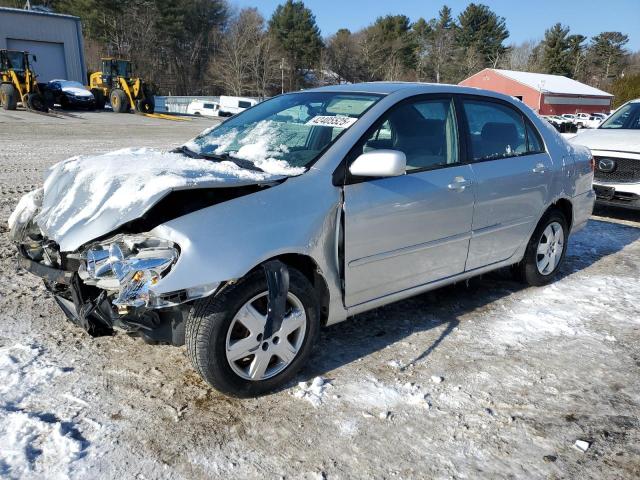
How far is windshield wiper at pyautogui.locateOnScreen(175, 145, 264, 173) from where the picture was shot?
10.7ft

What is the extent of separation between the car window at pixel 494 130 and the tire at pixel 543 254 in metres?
0.73

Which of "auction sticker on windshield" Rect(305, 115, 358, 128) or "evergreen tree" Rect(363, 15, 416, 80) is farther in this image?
"evergreen tree" Rect(363, 15, 416, 80)

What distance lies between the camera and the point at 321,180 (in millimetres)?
3033

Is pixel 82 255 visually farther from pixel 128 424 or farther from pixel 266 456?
pixel 266 456

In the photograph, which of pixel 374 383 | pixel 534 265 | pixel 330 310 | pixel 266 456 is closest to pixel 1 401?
pixel 266 456

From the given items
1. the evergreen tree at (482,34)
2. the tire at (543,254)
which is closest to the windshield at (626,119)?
the tire at (543,254)

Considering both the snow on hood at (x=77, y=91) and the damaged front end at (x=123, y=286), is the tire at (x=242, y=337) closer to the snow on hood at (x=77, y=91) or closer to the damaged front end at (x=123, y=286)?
the damaged front end at (x=123, y=286)

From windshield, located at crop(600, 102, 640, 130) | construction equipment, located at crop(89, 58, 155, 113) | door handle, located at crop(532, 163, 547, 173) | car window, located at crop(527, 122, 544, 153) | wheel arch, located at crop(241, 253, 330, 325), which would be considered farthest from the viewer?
construction equipment, located at crop(89, 58, 155, 113)

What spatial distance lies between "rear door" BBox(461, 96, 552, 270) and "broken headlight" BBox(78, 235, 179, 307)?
230 cm

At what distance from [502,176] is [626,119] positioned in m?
5.55

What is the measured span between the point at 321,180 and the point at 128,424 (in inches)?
63.3

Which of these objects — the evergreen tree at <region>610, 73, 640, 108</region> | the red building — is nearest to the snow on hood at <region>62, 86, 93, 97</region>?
the red building

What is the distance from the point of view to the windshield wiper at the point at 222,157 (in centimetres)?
325

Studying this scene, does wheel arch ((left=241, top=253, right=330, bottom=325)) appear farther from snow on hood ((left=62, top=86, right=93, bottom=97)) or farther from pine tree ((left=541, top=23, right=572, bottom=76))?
pine tree ((left=541, top=23, right=572, bottom=76))
